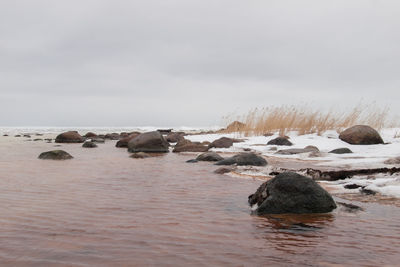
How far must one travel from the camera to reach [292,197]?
3.83 meters

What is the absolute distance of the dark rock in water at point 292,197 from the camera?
375 centimetres

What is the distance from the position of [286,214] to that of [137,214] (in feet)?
4.95

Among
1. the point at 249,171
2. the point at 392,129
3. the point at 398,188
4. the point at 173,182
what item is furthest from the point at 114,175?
the point at 392,129

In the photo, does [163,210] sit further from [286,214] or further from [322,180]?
[322,180]

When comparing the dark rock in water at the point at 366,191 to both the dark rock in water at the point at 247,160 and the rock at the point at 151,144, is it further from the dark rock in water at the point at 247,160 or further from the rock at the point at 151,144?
the rock at the point at 151,144

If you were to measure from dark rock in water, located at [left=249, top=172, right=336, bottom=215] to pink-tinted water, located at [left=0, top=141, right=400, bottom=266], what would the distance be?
0.17 metres

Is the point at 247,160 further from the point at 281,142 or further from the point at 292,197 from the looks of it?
the point at 281,142

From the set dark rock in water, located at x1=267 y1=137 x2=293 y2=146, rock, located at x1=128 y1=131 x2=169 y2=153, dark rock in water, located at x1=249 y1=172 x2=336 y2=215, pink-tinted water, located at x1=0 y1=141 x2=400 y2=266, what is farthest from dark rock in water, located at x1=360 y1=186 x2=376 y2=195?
rock, located at x1=128 y1=131 x2=169 y2=153

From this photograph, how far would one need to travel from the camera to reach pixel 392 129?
1717 centimetres

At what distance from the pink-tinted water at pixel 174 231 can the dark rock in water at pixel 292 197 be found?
0.56ft

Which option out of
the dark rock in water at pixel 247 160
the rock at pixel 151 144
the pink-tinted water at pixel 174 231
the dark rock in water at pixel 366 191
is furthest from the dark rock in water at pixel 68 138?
the dark rock in water at pixel 366 191

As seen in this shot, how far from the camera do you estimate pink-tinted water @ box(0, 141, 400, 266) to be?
2305mm

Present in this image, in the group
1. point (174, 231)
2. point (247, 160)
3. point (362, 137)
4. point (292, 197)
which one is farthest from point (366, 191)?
point (362, 137)

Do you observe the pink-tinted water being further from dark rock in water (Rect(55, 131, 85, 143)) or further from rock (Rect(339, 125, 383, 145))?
dark rock in water (Rect(55, 131, 85, 143))
